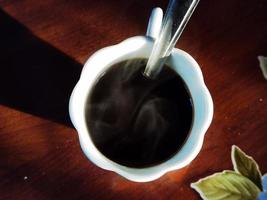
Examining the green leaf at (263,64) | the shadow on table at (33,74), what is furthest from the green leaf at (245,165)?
the shadow on table at (33,74)

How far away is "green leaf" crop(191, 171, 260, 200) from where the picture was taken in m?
0.56

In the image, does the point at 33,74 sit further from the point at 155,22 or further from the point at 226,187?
the point at 226,187

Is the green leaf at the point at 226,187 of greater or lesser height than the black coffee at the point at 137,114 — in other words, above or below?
below

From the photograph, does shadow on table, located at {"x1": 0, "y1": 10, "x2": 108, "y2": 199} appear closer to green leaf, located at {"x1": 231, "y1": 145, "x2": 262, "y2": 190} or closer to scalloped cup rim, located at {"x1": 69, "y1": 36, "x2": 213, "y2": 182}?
scalloped cup rim, located at {"x1": 69, "y1": 36, "x2": 213, "y2": 182}

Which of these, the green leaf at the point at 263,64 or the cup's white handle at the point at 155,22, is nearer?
the cup's white handle at the point at 155,22

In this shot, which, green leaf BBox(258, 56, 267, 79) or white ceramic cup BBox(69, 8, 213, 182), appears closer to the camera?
white ceramic cup BBox(69, 8, 213, 182)

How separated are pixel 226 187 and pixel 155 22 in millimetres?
219

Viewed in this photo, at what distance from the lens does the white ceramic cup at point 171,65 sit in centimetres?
51

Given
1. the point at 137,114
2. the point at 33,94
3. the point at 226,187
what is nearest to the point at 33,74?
the point at 33,94

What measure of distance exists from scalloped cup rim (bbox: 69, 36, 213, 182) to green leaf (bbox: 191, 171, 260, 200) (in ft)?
0.21

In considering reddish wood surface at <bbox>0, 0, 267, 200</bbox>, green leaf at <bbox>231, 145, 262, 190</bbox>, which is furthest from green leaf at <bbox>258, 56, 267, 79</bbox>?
green leaf at <bbox>231, 145, 262, 190</bbox>

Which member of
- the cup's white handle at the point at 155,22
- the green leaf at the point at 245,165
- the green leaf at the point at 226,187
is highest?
the cup's white handle at the point at 155,22

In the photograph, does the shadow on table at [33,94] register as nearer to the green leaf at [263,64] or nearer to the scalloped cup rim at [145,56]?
the scalloped cup rim at [145,56]

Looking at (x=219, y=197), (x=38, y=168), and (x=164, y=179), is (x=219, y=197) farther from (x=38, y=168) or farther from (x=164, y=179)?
(x=38, y=168)
